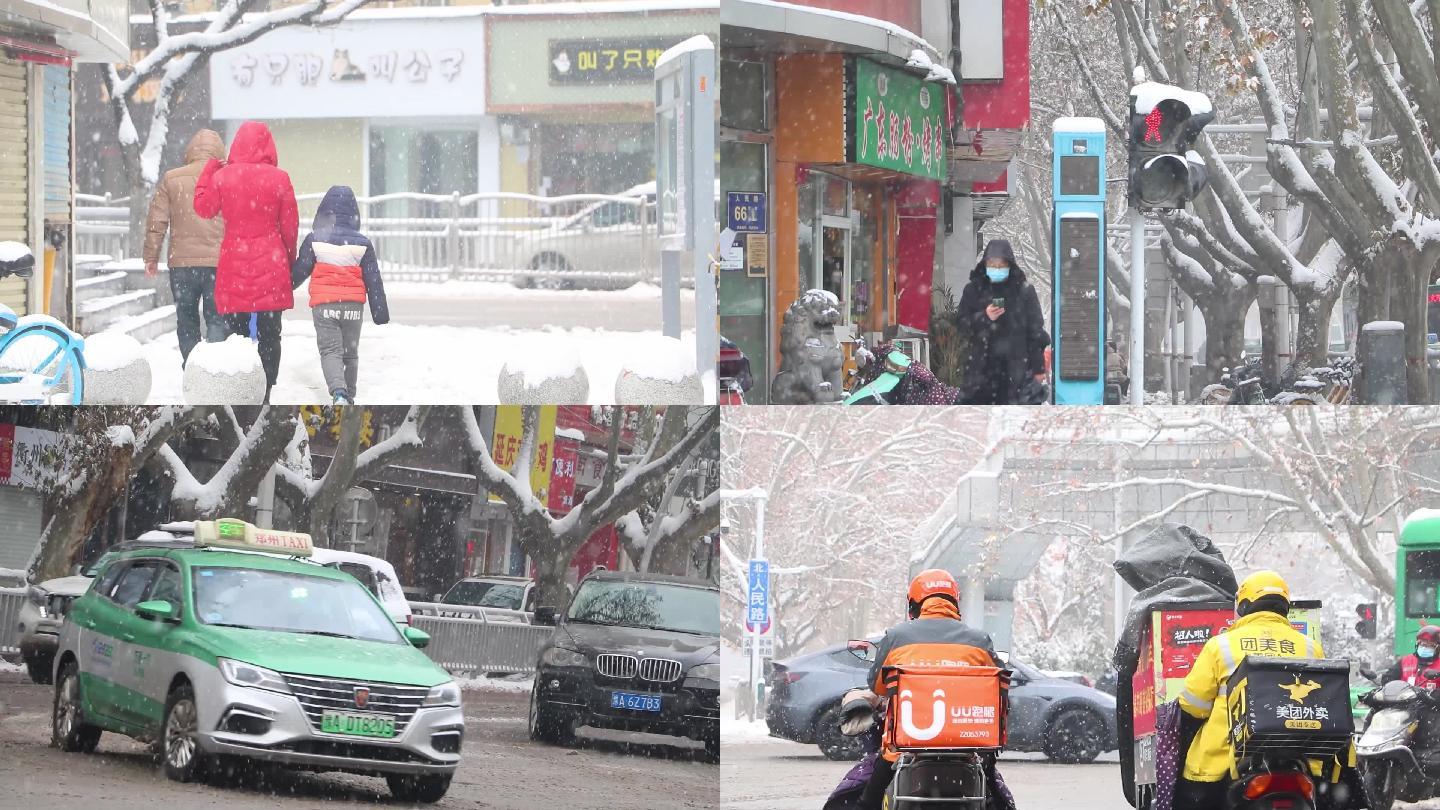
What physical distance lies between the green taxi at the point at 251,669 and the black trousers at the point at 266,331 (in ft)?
15.6

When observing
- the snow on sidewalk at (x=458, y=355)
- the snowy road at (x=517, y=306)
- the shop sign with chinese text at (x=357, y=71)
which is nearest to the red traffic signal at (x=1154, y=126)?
the snow on sidewalk at (x=458, y=355)

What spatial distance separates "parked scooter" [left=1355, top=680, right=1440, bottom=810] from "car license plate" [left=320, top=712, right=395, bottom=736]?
427cm

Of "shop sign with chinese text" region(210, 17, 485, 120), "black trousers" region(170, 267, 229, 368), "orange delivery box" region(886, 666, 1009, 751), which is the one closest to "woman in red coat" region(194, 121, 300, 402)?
"black trousers" region(170, 267, 229, 368)

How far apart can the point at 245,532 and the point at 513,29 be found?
987 centimetres

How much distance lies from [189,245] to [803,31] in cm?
515

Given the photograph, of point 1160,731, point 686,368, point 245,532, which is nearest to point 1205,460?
point 1160,731

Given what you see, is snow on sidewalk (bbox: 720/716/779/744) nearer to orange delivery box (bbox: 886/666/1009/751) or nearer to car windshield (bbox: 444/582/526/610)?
car windshield (bbox: 444/582/526/610)

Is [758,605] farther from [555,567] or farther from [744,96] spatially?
[744,96]

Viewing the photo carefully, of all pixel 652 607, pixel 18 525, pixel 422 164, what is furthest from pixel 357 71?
pixel 652 607

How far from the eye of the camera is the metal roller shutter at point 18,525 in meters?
8.76

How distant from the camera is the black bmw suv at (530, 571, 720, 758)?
8398 mm

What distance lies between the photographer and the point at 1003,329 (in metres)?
13.5

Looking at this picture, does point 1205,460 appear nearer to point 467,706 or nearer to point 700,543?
point 700,543

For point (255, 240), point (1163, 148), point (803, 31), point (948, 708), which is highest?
point (803, 31)
